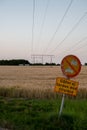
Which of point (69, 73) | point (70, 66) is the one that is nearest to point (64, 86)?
point (69, 73)

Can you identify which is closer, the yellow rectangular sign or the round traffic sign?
the yellow rectangular sign

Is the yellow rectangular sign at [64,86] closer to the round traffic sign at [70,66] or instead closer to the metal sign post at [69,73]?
the metal sign post at [69,73]

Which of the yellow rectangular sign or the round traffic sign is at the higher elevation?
the round traffic sign

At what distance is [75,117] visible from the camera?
39.9ft

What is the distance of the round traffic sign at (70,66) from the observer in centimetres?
1177

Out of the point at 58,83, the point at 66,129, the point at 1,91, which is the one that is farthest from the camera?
the point at 1,91

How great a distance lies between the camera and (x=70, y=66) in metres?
11.8

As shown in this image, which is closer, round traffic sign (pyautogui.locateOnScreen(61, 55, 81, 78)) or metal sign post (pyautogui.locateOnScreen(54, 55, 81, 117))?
metal sign post (pyautogui.locateOnScreen(54, 55, 81, 117))

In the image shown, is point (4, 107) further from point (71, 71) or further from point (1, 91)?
point (1, 91)

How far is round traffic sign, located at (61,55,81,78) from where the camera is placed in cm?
1177

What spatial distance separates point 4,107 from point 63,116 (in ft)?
14.6

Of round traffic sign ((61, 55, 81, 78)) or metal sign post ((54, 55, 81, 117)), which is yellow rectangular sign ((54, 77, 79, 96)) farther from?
round traffic sign ((61, 55, 81, 78))

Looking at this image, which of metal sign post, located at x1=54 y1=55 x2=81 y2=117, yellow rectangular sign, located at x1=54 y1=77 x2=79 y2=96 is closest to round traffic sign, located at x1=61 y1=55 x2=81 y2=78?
metal sign post, located at x1=54 y1=55 x2=81 y2=117

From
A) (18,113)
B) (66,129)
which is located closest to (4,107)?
(18,113)
